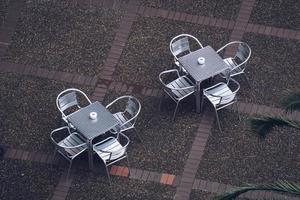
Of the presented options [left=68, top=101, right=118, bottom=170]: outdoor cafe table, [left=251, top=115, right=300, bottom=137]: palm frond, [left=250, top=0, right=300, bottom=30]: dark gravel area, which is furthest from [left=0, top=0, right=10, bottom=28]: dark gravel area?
[left=251, top=115, right=300, bottom=137]: palm frond

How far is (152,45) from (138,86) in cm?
96

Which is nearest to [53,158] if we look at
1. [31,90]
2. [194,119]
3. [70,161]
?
[70,161]

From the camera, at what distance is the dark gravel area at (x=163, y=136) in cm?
1345

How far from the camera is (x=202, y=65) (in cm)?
1381

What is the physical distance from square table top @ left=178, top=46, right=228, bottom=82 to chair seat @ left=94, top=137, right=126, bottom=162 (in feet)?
5.63

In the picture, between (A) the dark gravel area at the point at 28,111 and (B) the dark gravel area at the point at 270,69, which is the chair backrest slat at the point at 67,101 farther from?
(B) the dark gravel area at the point at 270,69

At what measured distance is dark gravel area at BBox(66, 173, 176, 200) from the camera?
13.1 meters

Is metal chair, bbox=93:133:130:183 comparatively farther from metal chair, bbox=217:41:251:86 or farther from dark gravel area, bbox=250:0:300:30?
dark gravel area, bbox=250:0:300:30

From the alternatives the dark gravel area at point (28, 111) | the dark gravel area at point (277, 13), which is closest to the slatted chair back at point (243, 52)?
the dark gravel area at point (277, 13)

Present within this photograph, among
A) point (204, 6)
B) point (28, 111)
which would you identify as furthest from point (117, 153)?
point (204, 6)

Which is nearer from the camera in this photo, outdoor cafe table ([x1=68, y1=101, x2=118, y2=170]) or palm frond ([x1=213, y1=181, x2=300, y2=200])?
palm frond ([x1=213, y1=181, x2=300, y2=200])

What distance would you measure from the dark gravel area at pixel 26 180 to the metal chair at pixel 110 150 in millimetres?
815

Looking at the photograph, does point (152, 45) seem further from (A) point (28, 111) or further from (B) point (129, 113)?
(A) point (28, 111)

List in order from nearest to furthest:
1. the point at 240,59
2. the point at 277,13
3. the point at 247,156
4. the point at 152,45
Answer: the point at 247,156 < the point at 240,59 < the point at 152,45 < the point at 277,13
